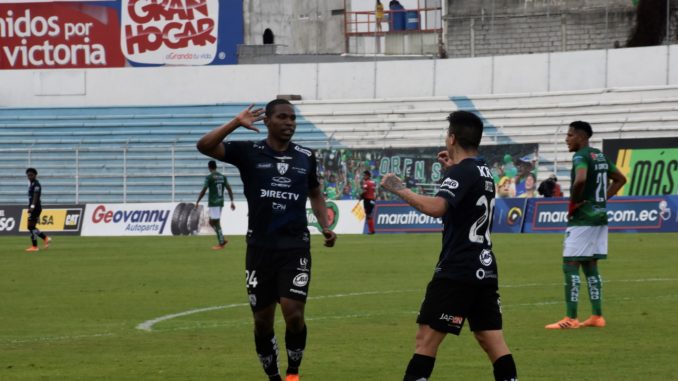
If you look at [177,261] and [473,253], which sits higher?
[473,253]

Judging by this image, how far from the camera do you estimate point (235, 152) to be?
1049 centimetres

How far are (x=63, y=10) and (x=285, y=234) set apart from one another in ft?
173

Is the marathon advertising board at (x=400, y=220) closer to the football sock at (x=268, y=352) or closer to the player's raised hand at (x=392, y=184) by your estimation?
the football sock at (x=268, y=352)

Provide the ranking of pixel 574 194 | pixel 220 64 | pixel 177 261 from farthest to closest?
pixel 220 64 < pixel 177 261 < pixel 574 194

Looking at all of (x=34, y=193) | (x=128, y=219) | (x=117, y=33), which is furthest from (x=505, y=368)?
(x=117, y=33)

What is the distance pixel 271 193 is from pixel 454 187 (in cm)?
233

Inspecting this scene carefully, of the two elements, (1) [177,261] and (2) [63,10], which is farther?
(2) [63,10]

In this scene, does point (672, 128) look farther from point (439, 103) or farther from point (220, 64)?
point (220, 64)

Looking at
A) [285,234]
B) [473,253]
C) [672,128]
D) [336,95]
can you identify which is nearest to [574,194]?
[285,234]

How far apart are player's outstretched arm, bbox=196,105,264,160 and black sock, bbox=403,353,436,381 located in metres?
2.42

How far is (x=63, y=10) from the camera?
6103cm

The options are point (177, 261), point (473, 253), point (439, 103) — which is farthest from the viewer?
point (439, 103)

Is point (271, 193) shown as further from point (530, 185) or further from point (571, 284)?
point (530, 185)

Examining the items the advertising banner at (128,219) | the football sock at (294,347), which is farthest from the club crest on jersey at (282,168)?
the advertising banner at (128,219)
